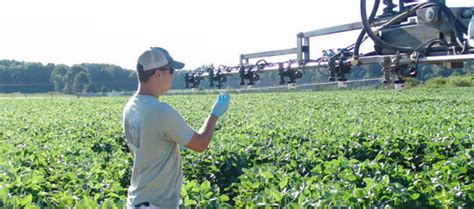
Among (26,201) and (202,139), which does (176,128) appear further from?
(26,201)

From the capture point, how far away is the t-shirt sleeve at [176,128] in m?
3.51

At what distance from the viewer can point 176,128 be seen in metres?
3.51

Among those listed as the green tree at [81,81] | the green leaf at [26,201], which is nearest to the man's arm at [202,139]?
the green leaf at [26,201]

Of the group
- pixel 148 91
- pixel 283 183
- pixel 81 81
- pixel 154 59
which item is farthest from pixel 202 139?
pixel 81 81

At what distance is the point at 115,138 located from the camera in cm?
1001

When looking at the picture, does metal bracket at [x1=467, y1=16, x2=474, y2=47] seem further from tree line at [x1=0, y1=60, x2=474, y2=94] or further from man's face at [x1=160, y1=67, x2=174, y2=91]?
tree line at [x1=0, y1=60, x2=474, y2=94]

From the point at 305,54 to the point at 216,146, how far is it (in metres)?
4.47

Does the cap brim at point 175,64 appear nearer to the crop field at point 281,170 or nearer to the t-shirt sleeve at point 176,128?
the t-shirt sleeve at point 176,128

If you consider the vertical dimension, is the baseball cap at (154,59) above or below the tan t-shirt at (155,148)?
above

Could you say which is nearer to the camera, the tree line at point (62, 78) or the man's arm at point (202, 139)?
the man's arm at point (202, 139)

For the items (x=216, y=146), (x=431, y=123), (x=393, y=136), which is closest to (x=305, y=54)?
(x=431, y=123)

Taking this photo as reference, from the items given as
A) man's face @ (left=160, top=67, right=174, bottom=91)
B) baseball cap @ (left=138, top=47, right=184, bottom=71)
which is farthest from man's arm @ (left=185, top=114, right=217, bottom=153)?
baseball cap @ (left=138, top=47, right=184, bottom=71)

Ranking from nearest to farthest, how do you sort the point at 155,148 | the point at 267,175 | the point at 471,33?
1. the point at 155,148
2. the point at 267,175
3. the point at 471,33

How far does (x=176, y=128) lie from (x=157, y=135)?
161 mm
